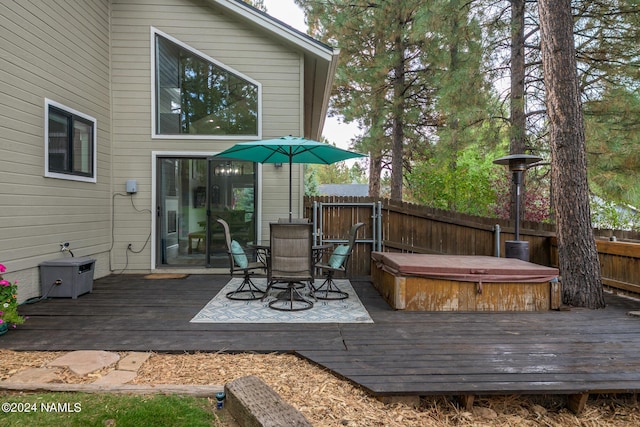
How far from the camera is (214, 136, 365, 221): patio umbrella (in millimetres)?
4691

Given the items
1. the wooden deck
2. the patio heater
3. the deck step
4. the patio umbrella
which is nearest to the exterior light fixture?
the patio umbrella

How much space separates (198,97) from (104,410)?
5433 millimetres

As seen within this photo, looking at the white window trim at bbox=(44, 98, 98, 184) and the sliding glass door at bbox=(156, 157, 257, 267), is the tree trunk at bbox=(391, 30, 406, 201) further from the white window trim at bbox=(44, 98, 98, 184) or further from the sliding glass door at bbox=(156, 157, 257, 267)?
the white window trim at bbox=(44, 98, 98, 184)

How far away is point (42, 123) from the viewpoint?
15.2 ft

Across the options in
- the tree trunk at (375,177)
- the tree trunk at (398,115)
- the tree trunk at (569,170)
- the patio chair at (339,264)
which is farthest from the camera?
the tree trunk at (375,177)

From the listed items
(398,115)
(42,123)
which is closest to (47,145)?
(42,123)

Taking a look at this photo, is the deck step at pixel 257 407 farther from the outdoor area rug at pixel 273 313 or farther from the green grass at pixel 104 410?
the outdoor area rug at pixel 273 313

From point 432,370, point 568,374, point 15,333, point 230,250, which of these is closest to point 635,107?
point 568,374

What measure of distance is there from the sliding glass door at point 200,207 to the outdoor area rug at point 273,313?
181 centimetres

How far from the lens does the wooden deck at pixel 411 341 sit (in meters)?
2.45

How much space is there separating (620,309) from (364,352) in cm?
358

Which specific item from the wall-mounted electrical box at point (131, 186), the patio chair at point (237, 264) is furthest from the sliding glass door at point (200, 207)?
the patio chair at point (237, 264)

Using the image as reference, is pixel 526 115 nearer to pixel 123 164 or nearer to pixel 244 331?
pixel 244 331

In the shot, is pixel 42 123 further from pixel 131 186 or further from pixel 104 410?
pixel 104 410
